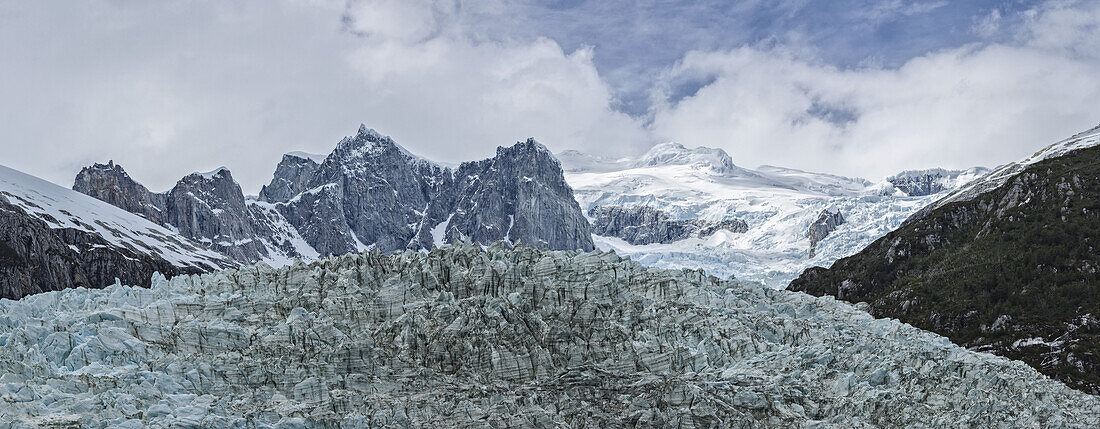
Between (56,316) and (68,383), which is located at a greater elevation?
(56,316)

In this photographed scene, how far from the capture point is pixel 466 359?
75.1m

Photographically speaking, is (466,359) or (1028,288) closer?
(466,359)

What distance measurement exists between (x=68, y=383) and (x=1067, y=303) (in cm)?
15029

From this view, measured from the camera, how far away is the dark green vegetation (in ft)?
455

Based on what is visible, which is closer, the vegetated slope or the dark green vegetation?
the vegetated slope

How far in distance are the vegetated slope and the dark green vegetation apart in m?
52.9

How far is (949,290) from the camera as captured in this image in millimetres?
173875

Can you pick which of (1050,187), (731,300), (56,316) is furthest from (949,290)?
(56,316)

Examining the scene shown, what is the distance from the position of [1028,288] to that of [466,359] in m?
127

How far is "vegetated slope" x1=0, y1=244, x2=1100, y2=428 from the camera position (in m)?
67.9

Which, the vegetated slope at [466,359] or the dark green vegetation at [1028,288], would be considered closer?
the vegetated slope at [466,359]

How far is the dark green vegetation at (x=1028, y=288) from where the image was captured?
455ft

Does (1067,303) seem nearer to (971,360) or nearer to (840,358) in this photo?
(971,360)

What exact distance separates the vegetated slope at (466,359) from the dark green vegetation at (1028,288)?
173 ft
